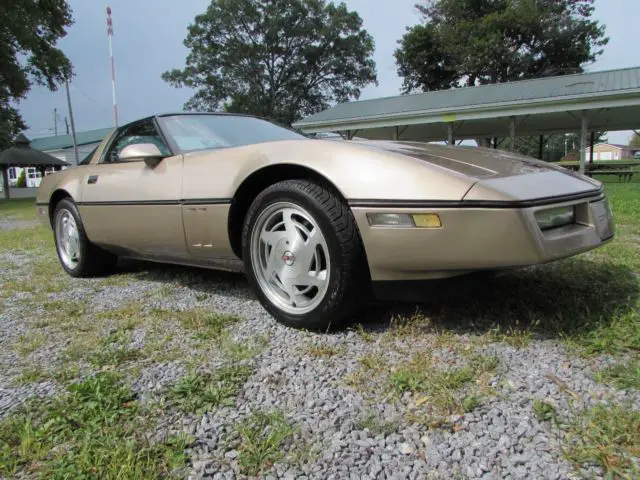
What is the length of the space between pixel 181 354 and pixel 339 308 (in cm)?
73

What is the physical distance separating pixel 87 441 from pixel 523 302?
6.85 feet

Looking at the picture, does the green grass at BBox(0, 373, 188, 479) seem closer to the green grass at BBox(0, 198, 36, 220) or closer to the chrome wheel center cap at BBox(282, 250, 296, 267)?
the chrome wheel center cap at BBox(282, 250, 296, 267)

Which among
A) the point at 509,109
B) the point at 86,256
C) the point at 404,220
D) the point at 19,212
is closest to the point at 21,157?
the point at 19,212

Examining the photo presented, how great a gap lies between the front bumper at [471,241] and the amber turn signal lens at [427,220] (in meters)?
0.01

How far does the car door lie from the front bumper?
1.33 meters

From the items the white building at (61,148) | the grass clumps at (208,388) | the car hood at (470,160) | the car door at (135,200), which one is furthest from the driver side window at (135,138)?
the white building at (61,148)

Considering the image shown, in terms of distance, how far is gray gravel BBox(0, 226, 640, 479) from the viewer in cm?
129

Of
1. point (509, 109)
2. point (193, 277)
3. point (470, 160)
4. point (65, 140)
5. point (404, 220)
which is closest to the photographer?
point (404, 220)

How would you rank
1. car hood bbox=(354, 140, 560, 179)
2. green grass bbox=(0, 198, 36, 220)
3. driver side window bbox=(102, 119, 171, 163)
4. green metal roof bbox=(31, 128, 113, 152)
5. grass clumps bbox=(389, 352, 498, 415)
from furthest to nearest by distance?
green metal roof bbox=(31, 128, 113, 152)
green grass bbox=(0, 198, 36, 220)
driver side window bbox=(102, 119, 171, 163)
car hood bbox=(354, 140, 560, 179)
grass clumps bbox=(389, 352, 498, 415)

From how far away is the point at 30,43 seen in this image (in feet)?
73.5

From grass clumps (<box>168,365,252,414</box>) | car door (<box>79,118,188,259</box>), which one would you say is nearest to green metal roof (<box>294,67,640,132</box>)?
car door (<box>79,118,188,259</box>)

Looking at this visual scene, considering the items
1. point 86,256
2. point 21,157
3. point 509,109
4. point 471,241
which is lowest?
point 86,256

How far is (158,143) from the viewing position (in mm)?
3156

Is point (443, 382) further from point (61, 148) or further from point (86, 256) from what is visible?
point (61, 148)
